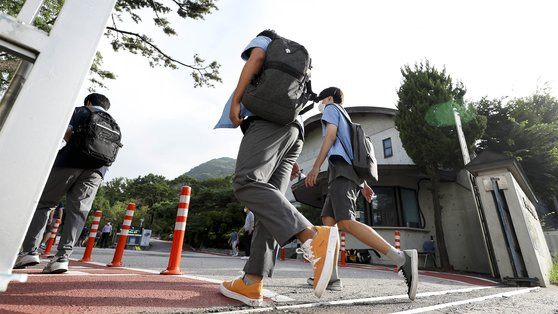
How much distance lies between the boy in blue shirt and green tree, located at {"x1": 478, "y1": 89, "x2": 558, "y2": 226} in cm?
1593

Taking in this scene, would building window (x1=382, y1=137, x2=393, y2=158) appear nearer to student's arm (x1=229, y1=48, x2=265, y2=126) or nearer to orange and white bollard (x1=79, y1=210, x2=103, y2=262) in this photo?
orange and white bollard (x1=79, y1=210, x2=103, y2=262)

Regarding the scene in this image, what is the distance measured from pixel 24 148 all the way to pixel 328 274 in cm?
141

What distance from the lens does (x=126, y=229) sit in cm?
436

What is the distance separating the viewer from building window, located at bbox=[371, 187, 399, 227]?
44.3 ft

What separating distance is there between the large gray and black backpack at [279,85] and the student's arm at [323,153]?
1019mm

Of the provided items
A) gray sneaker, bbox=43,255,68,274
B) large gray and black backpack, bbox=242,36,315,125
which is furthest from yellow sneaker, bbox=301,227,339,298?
gray sneaker, bbox=43,255,68,274

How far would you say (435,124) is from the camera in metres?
12.5

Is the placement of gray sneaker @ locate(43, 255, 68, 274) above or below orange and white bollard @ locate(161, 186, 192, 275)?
below

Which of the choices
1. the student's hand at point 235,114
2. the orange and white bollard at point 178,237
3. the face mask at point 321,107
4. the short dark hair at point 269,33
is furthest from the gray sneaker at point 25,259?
the face mask at point 321,107

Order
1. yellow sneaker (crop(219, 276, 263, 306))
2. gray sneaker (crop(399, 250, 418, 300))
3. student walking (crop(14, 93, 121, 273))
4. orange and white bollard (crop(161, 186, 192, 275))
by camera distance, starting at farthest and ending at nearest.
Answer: orange and white bollard (crop(161, 186, 192, 275)), student walking (crop(14, 93, 121, 273)), gray sneaker (crop(399, 250, 418, 300)), yellow sneaker (crop(219, 276, 263, 306))

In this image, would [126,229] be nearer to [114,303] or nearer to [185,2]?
[114,303]

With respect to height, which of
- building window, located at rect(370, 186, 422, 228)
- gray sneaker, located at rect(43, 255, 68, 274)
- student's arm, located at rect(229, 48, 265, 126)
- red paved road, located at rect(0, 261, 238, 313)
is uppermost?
building window, located at rect(370, 186, 422, 228)

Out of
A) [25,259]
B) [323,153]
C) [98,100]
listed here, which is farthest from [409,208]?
[25,259]

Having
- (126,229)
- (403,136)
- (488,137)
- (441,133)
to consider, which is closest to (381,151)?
(403,136)
